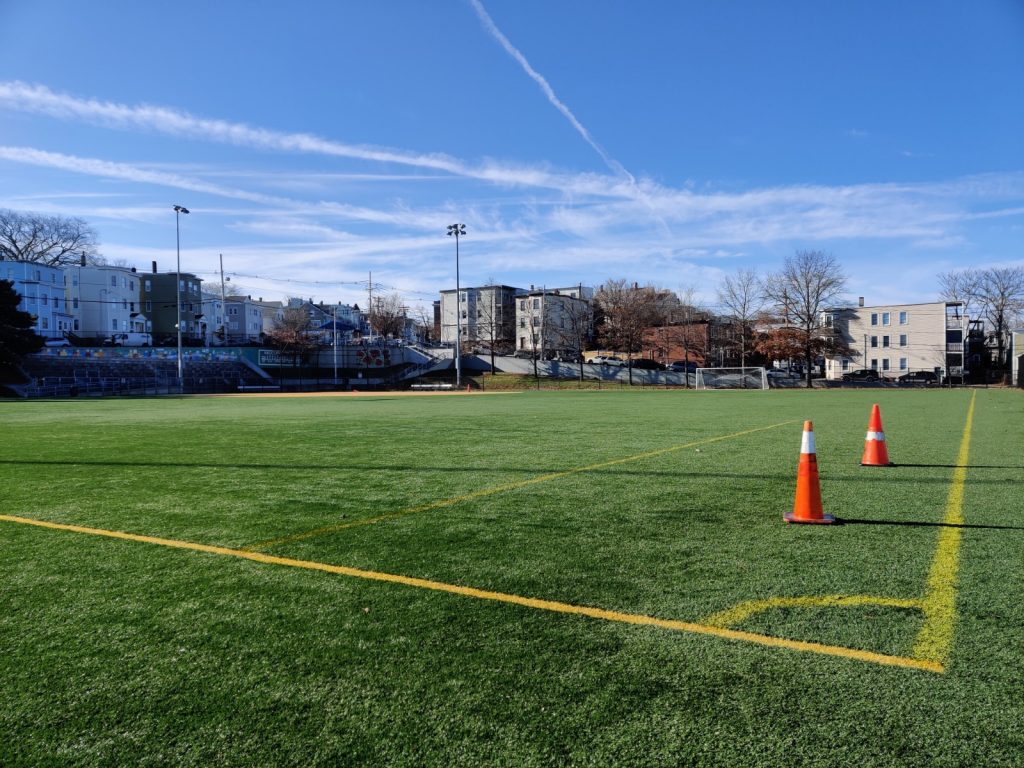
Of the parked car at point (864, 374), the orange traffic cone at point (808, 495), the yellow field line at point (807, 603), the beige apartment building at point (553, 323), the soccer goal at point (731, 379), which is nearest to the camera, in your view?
the yellow field line at point (807, 603)

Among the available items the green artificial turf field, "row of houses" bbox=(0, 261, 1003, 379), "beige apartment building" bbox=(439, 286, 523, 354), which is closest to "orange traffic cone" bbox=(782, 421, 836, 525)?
the green artificial turf field

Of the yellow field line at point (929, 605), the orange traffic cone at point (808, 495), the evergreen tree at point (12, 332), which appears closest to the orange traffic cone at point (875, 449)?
the orange traffic cone at point (808, 495)

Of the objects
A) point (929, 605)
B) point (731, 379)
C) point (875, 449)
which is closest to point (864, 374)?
point (731, 379)

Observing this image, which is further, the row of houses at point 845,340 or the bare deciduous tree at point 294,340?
the bare deciduous tree at point 294,340

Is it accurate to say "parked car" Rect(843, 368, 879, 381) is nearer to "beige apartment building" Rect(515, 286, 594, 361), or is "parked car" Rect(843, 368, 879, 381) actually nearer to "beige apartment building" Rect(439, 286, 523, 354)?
"beige apartment building" Rect(515, 286, 594, 361)

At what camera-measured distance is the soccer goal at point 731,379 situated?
57.0 metres

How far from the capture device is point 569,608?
3.74 m

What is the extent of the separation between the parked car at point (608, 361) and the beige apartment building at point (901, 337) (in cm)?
2278

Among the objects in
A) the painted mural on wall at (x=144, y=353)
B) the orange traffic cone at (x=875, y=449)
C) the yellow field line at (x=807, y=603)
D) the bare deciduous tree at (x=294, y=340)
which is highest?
the bare deciduous tree at (x=294, y=340)

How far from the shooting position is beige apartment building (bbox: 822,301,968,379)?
7606cm

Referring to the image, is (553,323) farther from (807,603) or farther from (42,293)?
(807,603)

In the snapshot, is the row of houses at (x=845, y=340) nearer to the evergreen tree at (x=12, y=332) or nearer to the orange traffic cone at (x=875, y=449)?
the evergreen tree at (x=12, y=332)

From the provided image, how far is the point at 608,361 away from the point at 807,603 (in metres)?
77.8

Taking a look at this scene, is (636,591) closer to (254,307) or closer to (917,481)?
(917,481)
